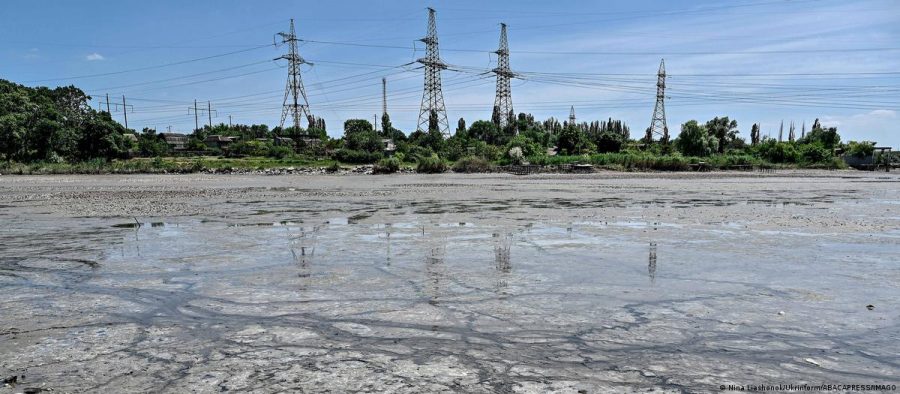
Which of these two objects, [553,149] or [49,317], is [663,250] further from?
[553,149]

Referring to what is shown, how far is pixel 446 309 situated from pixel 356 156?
57.9 metres

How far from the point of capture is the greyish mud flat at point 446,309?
377 centimetres

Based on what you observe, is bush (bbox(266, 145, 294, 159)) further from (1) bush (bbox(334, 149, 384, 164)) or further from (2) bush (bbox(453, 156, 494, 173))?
(2) bush (bbox(453, 156, 494, 173))

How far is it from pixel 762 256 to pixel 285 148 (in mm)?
64852

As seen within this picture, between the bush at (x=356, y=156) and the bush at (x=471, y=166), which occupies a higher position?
the bush at (x=356, y=156)

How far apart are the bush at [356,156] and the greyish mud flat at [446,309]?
5097 centimetres

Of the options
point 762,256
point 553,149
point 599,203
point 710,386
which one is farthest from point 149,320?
point 553,149

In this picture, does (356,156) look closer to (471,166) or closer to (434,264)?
(471,166)

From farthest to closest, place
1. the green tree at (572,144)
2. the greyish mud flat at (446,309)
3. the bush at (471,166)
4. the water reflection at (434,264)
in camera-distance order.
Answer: the green tree at (572,144), the bush at (471,166), the water reflection at (434,264), the greyish mud flat at (446,309)

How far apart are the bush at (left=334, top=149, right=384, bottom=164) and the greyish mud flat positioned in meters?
51.0

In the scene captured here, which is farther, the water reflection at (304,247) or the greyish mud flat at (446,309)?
the water reflection at (304,247)

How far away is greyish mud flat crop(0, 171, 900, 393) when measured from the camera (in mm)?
3768

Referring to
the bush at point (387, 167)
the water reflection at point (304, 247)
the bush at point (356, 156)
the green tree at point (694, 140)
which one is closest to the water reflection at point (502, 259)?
the water reflection at point (304, 247)

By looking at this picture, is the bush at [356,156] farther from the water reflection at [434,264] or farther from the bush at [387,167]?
the water reflection at [434,264]
